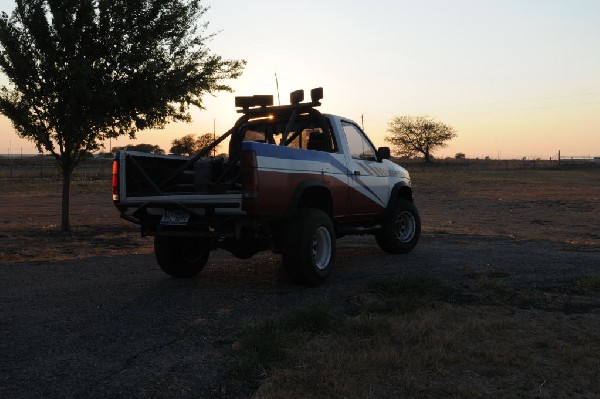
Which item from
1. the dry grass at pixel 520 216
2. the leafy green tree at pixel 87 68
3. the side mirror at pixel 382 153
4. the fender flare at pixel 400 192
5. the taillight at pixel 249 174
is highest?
the leafy green tree at pixel 87 68

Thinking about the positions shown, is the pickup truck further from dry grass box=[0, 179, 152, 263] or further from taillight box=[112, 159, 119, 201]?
dry grass box=[0, 179, 152, 263]

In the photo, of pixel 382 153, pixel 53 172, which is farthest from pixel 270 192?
pixel 53 172

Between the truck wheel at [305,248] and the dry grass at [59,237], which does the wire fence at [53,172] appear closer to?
the dry grass at [59,237]

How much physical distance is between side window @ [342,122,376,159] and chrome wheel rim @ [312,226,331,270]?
166cm

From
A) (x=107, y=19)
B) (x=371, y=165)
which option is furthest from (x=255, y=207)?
(x=107, y=19)

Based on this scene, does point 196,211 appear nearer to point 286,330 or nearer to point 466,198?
point 286,330

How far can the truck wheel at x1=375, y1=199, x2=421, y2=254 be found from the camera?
945 cm

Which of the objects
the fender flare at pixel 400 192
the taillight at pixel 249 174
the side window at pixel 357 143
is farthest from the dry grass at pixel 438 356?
the fender flare at pixel 400 192

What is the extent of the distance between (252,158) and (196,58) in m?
8.97

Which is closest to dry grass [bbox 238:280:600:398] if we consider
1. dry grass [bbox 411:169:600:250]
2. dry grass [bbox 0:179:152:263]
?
dry grass [bbox 411:169:600:250]

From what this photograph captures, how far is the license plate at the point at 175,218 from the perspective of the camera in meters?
6.67

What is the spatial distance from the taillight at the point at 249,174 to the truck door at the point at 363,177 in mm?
2376

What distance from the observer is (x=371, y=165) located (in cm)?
897

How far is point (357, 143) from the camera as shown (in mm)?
8812
